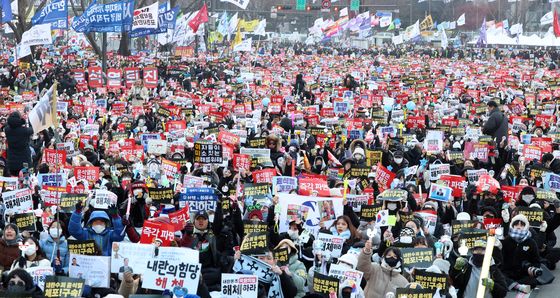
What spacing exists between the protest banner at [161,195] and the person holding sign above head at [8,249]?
278cm

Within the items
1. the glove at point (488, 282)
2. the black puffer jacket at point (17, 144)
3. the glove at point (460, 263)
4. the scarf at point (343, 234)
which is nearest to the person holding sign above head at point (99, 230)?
the scarf at point (343, 234)

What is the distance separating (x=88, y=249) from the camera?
1020 cm

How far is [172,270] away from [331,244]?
2242mm

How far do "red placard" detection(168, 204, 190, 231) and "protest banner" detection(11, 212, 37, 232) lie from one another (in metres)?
1.50

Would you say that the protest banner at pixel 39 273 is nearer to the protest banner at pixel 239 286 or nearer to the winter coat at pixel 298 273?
the protest banner at pixel 239 286

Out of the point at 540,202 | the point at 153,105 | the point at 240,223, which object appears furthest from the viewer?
the point at 153,105

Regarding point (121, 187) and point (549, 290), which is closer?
point (549, 290)

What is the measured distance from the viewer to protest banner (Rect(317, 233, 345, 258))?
11.2 meters

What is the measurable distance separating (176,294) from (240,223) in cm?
341

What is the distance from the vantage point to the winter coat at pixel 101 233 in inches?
434

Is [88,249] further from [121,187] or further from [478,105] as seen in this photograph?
[478,105]

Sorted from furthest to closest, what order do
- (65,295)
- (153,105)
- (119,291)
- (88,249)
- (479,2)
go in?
(479,2) → (153,105) → (88,249) → (119,291) → (65,295)

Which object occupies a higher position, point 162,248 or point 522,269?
point 162,248

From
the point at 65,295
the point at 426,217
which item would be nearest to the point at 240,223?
the point at 426,217
